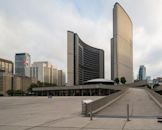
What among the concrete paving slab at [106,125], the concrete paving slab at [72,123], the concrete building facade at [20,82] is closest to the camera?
the concrete paving slab at [106,125]

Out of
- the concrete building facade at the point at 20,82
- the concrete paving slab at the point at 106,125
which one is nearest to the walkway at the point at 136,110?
the concrete paving slab at the point at 106,125

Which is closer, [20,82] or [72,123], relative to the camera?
[72,123]

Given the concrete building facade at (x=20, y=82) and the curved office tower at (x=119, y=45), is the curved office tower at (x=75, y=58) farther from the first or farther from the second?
the concrete building facade at (x=20, y=82)

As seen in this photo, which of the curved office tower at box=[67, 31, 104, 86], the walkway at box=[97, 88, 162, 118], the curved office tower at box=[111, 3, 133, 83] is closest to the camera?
the walkway at box=[97, 88, 162, 118]

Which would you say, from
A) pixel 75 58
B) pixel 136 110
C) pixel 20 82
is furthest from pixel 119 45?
pixel 136 110

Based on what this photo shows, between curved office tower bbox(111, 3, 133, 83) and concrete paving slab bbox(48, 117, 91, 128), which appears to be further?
curved office tower bbox(111, 3, 133, 83)

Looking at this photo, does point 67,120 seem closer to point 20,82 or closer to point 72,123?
point 72,123

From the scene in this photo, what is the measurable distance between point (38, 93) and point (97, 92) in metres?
34.2

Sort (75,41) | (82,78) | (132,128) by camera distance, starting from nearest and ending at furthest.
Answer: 1. (132,128)
2. (75,41)
3. (82,78)

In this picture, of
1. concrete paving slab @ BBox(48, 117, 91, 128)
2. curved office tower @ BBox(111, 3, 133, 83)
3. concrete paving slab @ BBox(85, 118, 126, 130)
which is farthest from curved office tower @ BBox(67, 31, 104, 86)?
concrete paving slab @ BBox(85, 118, 126, 130)

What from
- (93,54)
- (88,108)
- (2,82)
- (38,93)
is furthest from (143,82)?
(88,108)

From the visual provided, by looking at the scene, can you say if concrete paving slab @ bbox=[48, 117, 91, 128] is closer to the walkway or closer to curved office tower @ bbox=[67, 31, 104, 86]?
the walkway

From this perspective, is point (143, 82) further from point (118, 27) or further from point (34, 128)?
point (34, 128)

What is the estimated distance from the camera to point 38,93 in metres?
158
